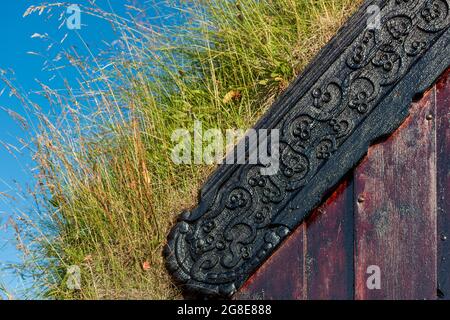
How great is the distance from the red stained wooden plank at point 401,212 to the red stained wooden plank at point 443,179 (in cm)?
2

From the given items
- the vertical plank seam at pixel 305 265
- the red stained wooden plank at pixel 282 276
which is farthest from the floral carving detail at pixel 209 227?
the vertical plank seam at pixel 305 265

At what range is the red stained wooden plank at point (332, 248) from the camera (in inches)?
112

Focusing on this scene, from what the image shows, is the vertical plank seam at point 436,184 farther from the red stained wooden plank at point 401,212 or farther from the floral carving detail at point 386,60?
the floral carving detail at point 386,60

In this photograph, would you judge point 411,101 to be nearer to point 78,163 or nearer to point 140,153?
point 140,153

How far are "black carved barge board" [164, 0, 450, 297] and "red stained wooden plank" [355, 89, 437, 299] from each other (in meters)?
0.08

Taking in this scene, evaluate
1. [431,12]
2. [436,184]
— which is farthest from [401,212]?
[431,12]

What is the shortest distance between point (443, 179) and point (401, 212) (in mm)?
206

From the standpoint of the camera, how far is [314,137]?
2945 mm

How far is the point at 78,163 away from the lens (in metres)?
3.67

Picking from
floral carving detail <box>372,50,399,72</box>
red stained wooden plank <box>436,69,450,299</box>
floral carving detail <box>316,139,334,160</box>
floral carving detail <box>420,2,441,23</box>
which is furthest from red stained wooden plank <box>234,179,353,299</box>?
floral carving detail <box>420,2,441,23</box>

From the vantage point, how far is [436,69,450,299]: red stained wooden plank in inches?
110

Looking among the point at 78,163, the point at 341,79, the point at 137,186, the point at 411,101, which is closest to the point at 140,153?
the point at 137,186

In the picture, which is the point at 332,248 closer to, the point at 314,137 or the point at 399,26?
the point at 314,137

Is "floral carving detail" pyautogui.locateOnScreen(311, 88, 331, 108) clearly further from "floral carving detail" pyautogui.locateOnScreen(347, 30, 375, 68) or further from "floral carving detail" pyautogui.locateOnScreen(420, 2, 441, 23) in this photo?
"floral carving detail" pyautogui.locateOnScreen(420, 2, 441, 23)
